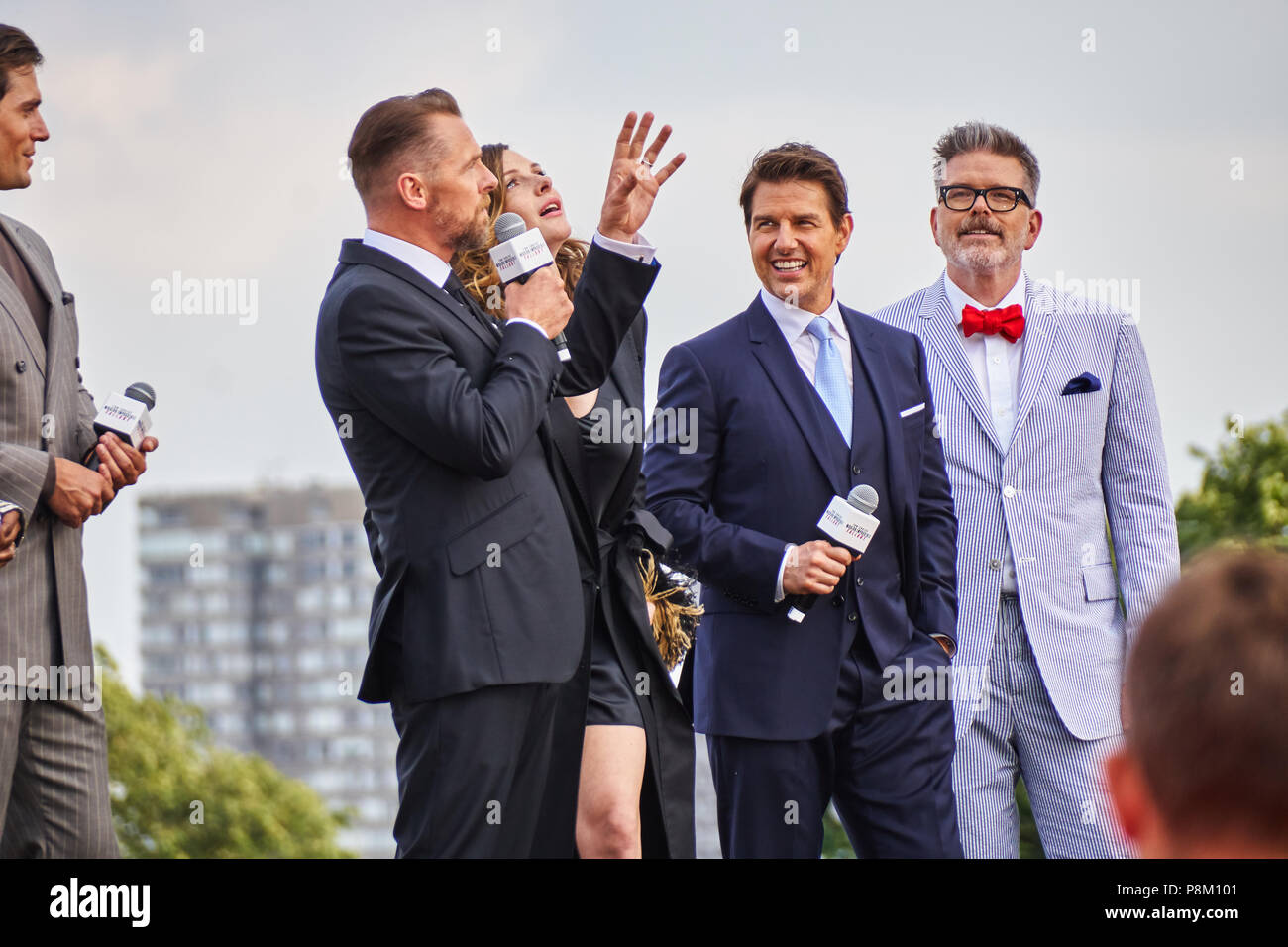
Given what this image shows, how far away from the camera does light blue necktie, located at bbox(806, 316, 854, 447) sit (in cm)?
494

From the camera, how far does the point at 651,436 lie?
4.97m

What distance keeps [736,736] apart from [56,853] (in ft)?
6.11

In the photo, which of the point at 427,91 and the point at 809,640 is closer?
the point at 427,91

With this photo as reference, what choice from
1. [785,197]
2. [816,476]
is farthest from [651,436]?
[785,197]

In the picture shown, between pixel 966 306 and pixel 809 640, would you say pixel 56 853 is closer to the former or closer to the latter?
pixel 809 640

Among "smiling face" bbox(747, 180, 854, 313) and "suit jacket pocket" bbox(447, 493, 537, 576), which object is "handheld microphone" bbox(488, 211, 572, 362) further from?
"smiling face" bbox(747, 180, 854, 313)

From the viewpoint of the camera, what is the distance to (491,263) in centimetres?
512

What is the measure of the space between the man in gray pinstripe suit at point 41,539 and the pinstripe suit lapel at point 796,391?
71.9 inches

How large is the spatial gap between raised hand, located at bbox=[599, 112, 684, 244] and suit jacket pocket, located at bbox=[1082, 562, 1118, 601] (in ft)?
6.09

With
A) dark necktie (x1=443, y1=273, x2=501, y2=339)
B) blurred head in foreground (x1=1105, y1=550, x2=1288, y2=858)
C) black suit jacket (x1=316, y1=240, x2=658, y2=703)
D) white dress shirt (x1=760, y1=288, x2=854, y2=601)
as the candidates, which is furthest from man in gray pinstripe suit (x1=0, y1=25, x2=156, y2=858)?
blurred head in foreground (x1=1105, y1=550, x2=1288, y2=858)

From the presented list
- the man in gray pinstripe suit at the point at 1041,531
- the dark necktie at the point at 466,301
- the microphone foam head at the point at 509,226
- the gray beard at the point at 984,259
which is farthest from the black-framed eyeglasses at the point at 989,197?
the dark necktie at the point at 466,301

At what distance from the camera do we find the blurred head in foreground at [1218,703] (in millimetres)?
1517

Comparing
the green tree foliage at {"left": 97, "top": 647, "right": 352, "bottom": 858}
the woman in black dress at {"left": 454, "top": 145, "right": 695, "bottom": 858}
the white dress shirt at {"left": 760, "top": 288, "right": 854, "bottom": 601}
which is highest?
the white dress shirt at {"left": 760, "top": 288, "right": 854, "bottom": 601}

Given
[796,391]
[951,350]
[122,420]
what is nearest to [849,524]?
[796,391]
